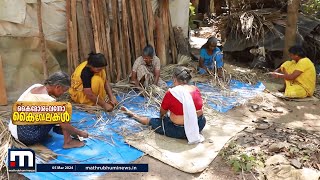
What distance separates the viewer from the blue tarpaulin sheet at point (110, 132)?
338cm

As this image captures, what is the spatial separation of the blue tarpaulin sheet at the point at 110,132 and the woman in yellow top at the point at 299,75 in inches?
19.7

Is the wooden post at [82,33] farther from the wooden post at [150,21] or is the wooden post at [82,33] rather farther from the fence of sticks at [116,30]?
the wooden post at [150,21]

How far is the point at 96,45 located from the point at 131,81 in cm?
72

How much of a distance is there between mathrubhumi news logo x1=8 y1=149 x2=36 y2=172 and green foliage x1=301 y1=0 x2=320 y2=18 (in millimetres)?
6667

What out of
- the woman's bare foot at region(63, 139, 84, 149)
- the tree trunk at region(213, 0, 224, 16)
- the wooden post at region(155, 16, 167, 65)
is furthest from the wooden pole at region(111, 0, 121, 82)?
the tree trunk at region(213, 0, 224, 16)

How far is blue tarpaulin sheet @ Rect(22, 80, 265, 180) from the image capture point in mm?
3375

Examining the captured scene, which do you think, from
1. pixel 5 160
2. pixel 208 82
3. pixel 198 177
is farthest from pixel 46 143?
pixel 208 82

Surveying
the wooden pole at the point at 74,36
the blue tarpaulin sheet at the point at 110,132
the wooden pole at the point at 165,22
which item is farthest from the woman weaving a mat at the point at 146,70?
the wooden pole at the point at 165,22

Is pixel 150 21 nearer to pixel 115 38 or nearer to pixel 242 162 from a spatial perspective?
pixel 115 38

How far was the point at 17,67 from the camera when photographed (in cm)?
485

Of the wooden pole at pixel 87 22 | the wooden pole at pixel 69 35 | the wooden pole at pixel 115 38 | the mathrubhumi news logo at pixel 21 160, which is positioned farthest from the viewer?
the wooden pole at pixel 115 38

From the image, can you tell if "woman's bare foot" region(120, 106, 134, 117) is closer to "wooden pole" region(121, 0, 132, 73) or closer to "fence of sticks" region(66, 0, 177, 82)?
"fence of sticks" region(66, 0, 177, 82)

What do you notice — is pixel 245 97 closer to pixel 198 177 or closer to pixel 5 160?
pixel 198 177

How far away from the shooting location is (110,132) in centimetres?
399
